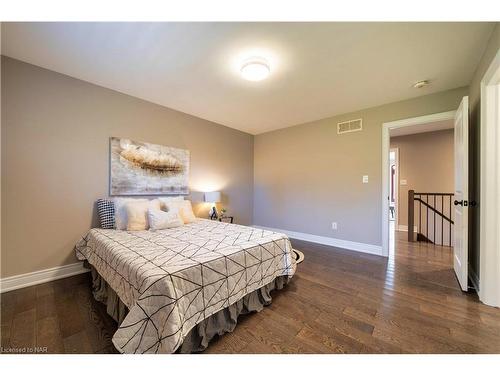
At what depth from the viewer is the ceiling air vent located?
132 inches

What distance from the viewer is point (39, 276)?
86.4 inches

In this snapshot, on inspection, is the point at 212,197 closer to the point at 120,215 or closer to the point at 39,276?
the point at 120,215

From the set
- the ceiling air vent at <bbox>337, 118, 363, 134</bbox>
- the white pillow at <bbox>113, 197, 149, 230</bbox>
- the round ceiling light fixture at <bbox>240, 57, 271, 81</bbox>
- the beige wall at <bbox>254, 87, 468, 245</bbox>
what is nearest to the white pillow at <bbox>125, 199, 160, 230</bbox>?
the white pillow at <bbox>113, 197, 149, 230</bbox>

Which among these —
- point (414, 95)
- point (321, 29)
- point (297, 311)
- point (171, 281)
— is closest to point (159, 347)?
point (171, 281)

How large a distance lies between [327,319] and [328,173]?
8.64ft

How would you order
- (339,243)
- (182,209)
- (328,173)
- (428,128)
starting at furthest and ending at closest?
1. (428,128)
2. (328,173)
3. (339,243)
4. (182,209)

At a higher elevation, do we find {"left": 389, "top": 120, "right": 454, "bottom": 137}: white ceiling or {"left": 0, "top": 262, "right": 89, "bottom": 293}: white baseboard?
{"left": 389, "top": 120, "right": 454, "bottom": 137}: white ceiling

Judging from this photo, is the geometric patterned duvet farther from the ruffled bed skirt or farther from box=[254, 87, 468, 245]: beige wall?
box=[254, 87, 468, 245]: beige wall

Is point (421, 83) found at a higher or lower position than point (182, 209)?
higher

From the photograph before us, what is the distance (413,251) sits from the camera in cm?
334

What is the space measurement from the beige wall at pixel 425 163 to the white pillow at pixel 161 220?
17.6ft

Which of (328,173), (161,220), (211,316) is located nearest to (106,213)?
(161,220)

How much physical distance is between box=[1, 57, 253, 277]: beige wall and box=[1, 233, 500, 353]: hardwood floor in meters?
0.52
